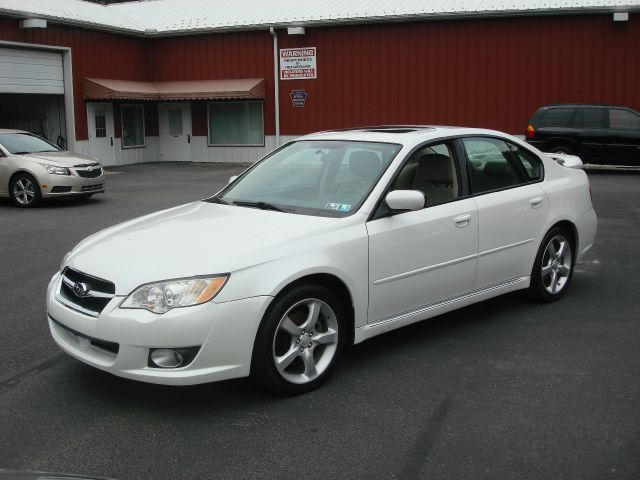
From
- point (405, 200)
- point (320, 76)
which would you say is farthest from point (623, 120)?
point (405, 200)

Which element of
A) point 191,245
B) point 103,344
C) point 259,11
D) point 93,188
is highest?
point 259,11

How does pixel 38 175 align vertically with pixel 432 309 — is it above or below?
above

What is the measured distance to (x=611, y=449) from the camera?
355cm

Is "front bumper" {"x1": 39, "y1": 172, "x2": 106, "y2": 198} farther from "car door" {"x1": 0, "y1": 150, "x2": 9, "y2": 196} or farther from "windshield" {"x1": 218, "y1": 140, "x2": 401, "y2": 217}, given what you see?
"windshield" {"x1": 218, "y1": 140, "x2": 401, "y2": 217}

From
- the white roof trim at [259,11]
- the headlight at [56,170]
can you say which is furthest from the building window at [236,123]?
the headlight at [56,170]

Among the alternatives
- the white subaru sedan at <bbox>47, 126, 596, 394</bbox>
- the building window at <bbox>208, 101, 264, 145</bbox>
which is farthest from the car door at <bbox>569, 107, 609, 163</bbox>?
the white subaru sedan at <bbox>47, 126, 596, 394</bbox>

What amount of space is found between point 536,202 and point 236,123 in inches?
796

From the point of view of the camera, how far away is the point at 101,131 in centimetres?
2359

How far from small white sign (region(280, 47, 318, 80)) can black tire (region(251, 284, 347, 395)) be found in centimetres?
1994

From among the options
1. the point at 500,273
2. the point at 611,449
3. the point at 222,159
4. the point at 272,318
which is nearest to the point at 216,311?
the point at 272,318

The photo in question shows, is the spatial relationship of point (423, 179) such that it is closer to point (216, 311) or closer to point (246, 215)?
point (246, 215)

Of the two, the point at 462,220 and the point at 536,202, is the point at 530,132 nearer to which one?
the point at 536,202

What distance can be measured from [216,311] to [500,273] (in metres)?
2.61

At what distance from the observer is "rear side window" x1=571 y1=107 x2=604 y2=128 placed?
17922 millimetres
